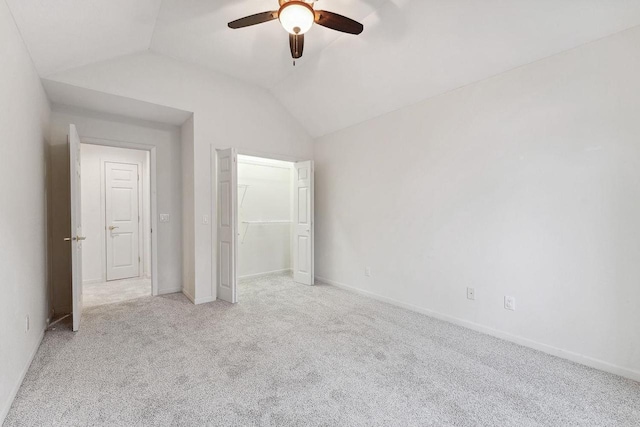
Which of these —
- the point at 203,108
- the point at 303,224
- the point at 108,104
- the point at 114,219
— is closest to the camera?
the point at 108,104

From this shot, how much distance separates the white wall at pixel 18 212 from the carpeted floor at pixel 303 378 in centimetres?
23

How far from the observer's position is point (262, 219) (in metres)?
5.29

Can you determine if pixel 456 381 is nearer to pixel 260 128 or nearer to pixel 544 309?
pixel 544 309

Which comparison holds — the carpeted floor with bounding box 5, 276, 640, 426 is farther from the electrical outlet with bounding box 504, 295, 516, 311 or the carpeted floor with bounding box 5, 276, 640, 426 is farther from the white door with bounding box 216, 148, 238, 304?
the white door with bounding box 216, 148, 238, 304

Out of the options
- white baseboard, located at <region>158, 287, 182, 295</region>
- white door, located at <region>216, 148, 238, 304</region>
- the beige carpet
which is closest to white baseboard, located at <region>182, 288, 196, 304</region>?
white baseboard, located at <region>158, 287, 182, 295</region>

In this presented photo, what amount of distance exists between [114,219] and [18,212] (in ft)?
10.6

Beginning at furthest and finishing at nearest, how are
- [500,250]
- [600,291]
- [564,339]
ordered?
[500,250] < [564,339] < [600,291]

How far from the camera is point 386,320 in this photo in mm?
3152

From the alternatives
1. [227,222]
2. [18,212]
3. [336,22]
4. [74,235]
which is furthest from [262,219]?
[336,22]

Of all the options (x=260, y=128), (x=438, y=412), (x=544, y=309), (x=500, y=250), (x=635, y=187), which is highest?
(x=260, y=128)

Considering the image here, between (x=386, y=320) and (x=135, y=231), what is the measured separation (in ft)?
14.8

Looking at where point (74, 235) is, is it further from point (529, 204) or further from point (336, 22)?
point (529, 204)

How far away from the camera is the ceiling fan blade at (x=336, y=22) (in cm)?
208

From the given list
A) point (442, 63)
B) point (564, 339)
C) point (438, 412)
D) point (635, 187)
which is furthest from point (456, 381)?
point (442, 63)
